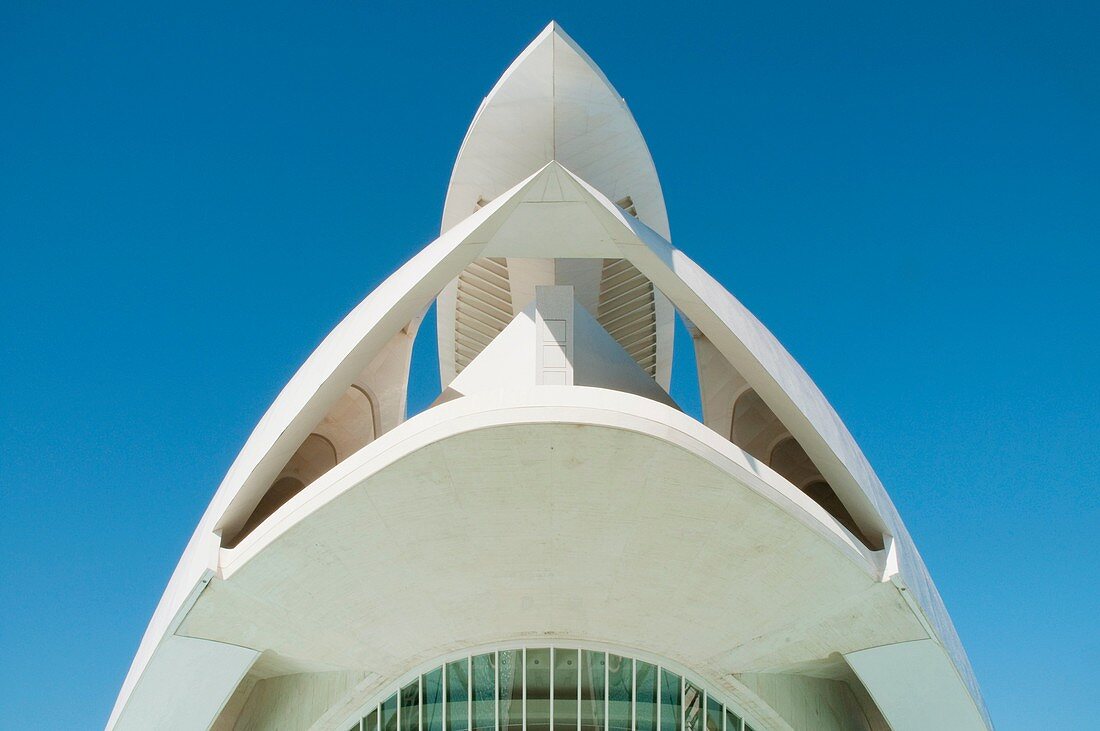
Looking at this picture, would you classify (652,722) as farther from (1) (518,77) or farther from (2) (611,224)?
(1) (518,77)

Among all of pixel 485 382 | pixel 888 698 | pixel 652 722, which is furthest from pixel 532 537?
pixel 888 698

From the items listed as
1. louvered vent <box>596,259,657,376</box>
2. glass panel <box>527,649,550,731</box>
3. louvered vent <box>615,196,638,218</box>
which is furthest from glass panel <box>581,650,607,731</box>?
louvered vent <box>615,196,638,218</box>

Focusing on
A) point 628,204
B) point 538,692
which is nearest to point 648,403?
point 538,692

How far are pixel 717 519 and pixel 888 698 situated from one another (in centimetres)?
448

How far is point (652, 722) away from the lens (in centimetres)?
1664

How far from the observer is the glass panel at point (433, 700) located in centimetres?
1670

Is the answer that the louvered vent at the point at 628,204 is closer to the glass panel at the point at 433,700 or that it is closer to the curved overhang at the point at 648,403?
the curved overhang at the point at 648,403

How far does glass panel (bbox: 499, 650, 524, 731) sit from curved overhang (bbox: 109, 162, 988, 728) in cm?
68

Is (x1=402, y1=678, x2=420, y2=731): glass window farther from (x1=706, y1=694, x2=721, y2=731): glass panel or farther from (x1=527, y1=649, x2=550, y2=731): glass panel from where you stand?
(x1=706, y1=694, x2=721, y2=731): glass panel

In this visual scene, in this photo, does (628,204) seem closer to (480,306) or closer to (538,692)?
(480,306)

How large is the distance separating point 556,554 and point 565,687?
8.42 ft

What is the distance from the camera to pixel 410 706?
17.0m

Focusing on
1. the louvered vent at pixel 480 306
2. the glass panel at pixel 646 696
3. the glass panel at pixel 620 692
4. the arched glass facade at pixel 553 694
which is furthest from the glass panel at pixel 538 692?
the louvered vent at pixel 480 306

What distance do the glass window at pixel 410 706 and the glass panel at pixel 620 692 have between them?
2.70m
